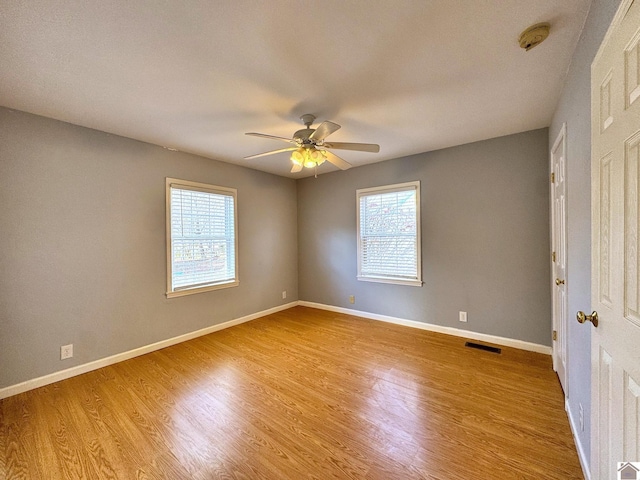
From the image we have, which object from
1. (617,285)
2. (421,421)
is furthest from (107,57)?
(421,421)

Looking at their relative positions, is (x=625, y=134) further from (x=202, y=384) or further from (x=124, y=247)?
(x=124, y=247)

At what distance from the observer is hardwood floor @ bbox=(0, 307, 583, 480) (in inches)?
59.1

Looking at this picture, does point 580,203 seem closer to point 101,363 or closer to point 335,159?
point 335,159

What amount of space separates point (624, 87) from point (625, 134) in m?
0.16

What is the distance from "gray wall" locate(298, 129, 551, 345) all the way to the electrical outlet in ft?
11.6

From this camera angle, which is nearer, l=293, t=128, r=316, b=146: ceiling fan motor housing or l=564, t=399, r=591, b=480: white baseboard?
l=564, t=399, r=591, b=480: white baseboard

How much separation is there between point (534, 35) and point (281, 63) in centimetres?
151

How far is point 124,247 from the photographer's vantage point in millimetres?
2906

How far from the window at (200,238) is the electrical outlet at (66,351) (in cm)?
98

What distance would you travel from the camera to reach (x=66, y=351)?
8.25 ft

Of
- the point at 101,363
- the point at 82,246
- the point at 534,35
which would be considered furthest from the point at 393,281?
the point at 82,246

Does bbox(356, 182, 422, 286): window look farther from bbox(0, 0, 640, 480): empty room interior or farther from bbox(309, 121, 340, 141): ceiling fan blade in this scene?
bbox(309, 121, 340, 141): ceiling fan blade

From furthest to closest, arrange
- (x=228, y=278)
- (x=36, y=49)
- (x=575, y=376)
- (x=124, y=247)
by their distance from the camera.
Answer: (x=228, y=278)
(x=124, y=247)
(x=575, y=376)
(x=36, y=49)

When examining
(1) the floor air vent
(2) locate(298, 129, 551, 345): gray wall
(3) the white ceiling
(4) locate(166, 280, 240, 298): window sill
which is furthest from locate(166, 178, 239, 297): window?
(1) the floor air vent
